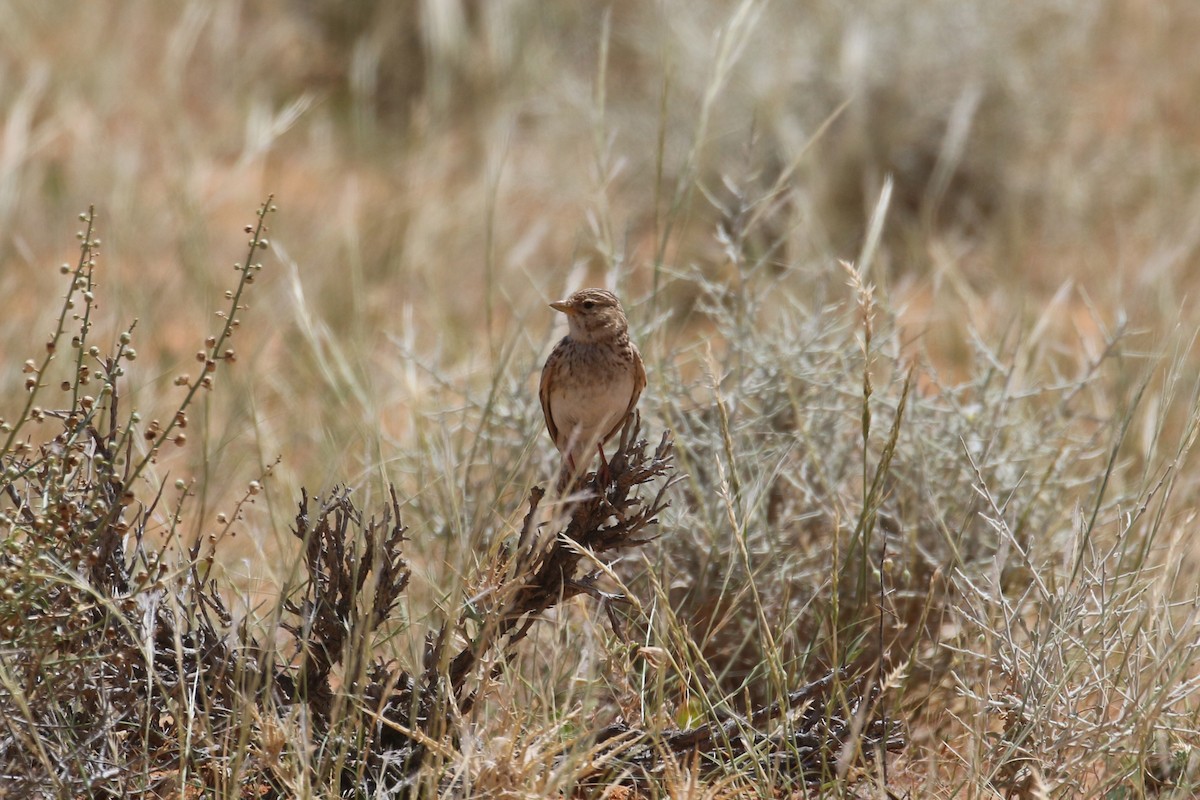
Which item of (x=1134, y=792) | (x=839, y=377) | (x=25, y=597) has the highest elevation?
(x=25, y=597)

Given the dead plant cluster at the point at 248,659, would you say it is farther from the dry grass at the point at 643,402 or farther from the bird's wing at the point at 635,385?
the bird's wing at the point at 635,385

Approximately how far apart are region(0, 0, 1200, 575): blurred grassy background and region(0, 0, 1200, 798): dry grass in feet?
0.13

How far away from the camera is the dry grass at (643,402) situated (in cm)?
244

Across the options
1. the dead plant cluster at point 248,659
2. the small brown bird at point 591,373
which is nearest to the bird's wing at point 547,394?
the small brown bird at point 591,373

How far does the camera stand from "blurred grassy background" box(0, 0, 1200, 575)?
5.29 m

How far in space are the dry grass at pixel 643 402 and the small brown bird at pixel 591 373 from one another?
0.15 metres

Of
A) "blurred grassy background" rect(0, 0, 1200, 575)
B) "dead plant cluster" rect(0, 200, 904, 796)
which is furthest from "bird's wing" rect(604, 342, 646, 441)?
"blurred grassy background" rect(0, 0, 1200, 575)

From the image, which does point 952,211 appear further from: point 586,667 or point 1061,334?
point 586,667

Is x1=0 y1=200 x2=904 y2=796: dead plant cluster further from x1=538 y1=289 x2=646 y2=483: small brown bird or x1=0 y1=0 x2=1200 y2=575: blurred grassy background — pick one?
x1=0 y1=0 x2=1200 y2=575: blurred grassy background

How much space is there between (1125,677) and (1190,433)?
22.5 inches

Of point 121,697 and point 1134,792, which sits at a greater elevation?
point 121,697

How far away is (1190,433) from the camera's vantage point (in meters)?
2.43

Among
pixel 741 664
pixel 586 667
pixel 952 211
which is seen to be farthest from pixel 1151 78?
pixel 586 667

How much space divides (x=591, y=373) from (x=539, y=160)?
4.99m
